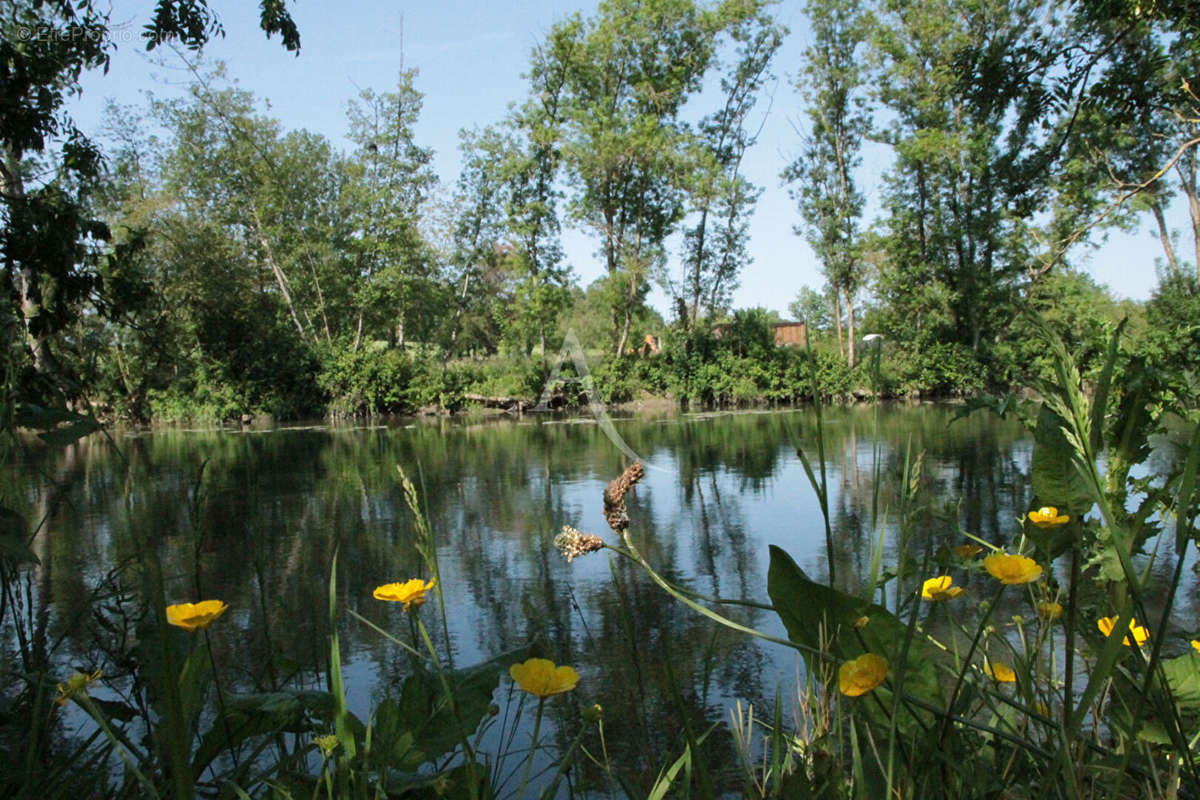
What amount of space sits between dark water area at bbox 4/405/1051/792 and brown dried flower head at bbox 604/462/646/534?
0.30 ft

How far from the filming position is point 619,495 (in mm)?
1030

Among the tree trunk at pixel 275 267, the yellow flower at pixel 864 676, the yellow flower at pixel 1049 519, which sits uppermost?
the tree trunk at pixel 275 267

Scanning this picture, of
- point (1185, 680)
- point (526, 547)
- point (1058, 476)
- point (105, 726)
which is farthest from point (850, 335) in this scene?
point (105, 726)

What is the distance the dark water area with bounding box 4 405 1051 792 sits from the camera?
8.09 ft

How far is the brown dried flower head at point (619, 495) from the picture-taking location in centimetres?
102

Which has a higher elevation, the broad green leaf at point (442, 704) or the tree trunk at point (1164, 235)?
the tree trunk at point (1164, 235)

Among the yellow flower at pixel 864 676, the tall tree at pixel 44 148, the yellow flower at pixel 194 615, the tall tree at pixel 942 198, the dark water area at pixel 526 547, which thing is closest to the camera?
the yellow flower at pixel 864 676

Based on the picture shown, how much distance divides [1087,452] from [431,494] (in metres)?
7.09

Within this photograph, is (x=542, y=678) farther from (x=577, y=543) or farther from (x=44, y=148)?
(x=44, y=148)

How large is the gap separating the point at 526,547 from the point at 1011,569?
442cm

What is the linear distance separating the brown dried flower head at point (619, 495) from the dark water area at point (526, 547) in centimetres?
9

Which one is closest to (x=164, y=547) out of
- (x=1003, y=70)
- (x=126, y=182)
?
(x=1003, y=70)

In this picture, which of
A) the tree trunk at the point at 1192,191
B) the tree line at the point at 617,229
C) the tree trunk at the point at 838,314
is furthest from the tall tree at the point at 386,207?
the tree trunk at the point at 1192,191

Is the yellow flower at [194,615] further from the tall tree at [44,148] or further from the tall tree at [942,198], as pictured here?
the tall tree at [942,198]
